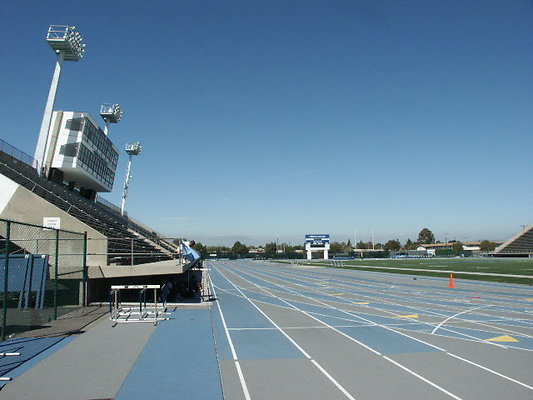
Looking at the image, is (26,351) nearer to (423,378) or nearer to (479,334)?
(423,378)

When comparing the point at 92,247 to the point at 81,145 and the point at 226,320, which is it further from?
the point at 81,145

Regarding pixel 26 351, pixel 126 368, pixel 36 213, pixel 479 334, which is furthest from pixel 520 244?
pixel 26 351

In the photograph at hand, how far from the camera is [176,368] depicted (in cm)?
823

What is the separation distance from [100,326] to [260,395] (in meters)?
7.34

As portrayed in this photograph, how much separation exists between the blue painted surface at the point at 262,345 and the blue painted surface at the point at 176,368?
0.78m

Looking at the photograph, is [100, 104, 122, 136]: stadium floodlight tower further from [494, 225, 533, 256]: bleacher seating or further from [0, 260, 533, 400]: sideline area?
[494, 225, 533, 256]: bleacher seating

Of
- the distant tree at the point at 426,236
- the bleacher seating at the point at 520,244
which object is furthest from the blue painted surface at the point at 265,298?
the distant tree at the point at 426,236

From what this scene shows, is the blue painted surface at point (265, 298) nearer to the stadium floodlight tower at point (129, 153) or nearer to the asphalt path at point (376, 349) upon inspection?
the asphalt path at point (376, 349)

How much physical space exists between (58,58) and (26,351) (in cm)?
2859

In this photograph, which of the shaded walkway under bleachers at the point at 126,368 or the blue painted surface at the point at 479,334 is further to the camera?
the blue painted surface at the point at 479,334

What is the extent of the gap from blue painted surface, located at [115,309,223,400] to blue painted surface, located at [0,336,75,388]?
215cm

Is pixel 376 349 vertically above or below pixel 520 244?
below

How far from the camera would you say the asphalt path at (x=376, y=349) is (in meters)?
7.28

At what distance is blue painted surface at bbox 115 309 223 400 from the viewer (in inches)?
269
